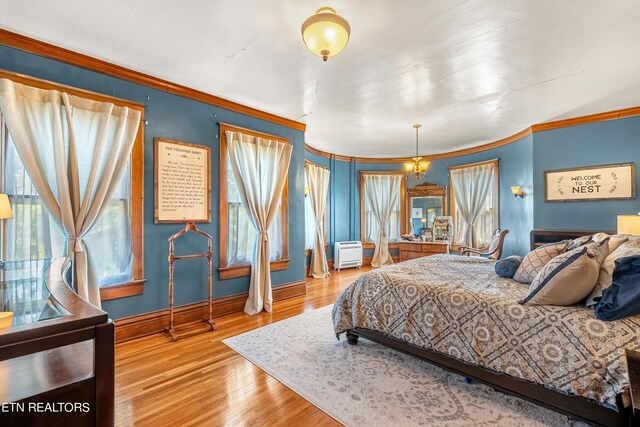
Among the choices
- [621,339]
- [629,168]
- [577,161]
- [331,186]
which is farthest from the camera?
[331,186]

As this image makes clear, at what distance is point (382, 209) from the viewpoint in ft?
23.6

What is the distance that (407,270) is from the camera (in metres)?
2.89

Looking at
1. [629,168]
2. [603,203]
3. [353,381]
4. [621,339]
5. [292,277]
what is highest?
[629,168]

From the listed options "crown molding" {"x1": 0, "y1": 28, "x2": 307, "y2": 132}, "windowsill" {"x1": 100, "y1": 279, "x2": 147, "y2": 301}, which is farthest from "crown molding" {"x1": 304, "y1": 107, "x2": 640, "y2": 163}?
"windowsill" {"x1": 100, "y1": 279, "x2": 147, "y2": 301}

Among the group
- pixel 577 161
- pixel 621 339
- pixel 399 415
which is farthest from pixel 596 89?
pixel 399 415

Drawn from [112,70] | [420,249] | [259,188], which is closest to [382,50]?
[259,188]

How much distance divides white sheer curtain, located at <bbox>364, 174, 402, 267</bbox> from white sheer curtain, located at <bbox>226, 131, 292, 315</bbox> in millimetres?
3528

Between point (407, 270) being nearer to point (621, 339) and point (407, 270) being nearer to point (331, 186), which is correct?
point (621, 339)

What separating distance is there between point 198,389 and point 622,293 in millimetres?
2801

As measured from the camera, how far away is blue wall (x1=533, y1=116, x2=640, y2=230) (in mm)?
3945

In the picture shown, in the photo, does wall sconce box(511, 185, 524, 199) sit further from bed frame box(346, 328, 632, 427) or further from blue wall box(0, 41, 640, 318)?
bed frame box(346, 328, 632, 427)

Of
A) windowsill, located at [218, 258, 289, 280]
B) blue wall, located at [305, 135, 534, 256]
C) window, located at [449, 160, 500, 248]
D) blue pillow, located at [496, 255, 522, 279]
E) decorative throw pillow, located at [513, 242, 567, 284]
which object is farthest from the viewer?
window, located at [449, 160, 500, 248]

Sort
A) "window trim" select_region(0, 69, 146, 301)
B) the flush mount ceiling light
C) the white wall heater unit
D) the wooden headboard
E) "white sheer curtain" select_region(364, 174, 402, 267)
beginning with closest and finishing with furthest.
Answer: the flush mount ceiling light → "window trim" select_region(0, 69, 146, 301) → the wooden headboard → the white wall heater unit → "white sheer curtain" select_region(364, 174, 402, 267)

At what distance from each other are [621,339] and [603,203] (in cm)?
373
